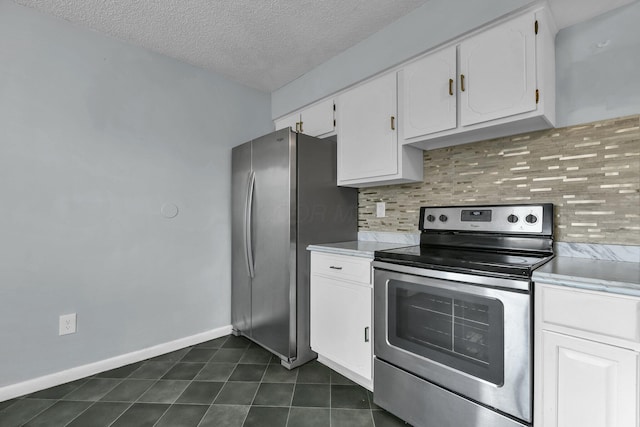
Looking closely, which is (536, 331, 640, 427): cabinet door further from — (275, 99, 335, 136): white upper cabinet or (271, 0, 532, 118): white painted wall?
(275, 99, 335, 136): white upper cabinet

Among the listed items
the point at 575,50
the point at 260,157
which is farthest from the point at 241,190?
the point at 575,50

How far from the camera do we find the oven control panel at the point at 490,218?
1.62m

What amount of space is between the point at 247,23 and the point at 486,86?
5.26 feet

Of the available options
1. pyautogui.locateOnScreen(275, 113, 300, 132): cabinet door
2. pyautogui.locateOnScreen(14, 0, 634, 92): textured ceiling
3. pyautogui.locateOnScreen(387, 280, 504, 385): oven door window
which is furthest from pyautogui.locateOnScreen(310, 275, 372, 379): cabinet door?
pyautogui.locateOnScreen(14, 0, 634, 92): textured ceiling

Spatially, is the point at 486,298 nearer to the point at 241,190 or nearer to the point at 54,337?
the point at 241,190

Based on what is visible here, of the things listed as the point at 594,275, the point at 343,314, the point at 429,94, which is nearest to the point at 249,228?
the point at 343,314

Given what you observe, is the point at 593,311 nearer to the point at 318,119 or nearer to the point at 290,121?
the point at 318,119

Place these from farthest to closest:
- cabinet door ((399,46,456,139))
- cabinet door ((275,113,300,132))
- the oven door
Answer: cabinet door ((275,113,300,132)), cabinet door ((399,46,456,139)), the oven door

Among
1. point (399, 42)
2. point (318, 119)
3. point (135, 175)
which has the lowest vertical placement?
point (135, 175)

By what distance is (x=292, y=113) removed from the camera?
2.98 meters

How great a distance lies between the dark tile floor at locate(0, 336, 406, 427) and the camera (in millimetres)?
1632

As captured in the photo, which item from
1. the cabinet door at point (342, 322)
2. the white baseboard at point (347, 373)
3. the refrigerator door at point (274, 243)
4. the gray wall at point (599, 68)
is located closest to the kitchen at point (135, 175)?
the gray wall at point (599, 68)

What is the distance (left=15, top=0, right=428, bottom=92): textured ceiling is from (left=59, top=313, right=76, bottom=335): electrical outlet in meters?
2.03

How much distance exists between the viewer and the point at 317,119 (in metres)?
2.67
